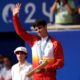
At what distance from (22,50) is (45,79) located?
710 millimetres

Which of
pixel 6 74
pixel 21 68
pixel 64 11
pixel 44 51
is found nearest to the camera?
pixel 44 51

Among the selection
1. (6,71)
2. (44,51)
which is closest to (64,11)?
(6,71)

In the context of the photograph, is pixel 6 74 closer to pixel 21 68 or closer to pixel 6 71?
pixel 6 71

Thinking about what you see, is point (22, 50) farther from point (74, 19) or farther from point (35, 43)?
point (74, 19)

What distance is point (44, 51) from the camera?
21.3 feet

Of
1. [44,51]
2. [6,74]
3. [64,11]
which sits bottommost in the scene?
[6,74]

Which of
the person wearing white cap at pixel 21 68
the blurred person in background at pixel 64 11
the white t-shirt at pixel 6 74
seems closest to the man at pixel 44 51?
the person wearing white cap at pixel 21 68

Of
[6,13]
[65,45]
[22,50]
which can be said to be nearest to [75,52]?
[65,45]

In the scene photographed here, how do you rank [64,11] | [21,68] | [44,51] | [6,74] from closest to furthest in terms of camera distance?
[44,51] < [21,68] < [64,11] < [6,74]

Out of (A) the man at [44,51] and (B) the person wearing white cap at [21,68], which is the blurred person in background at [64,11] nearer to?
(B) the person wearing white cap at [21,68]

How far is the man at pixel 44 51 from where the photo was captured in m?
6.36

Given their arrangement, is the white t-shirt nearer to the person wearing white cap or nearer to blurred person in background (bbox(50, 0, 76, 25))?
blurred person in background (bbox(50, 0, 76, 25))

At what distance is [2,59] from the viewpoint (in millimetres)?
9312

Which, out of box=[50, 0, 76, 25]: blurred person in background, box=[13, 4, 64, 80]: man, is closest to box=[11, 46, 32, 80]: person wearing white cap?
box=[13, 4, 64, 80]: man
